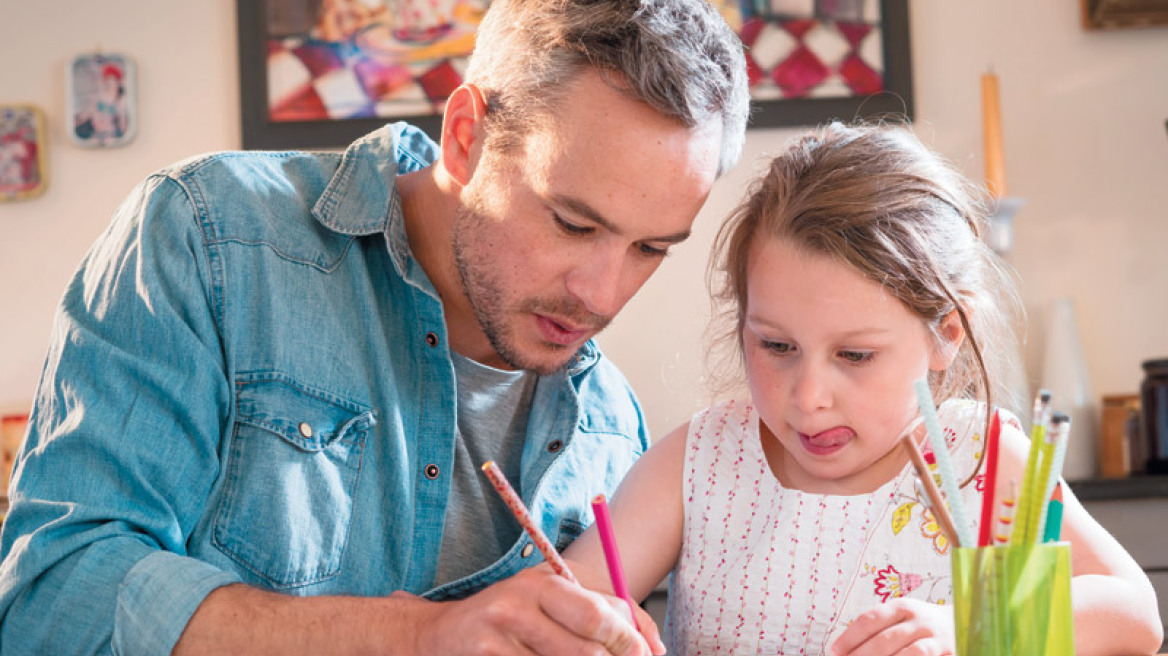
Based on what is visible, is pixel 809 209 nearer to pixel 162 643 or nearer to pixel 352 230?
pixel 352 230

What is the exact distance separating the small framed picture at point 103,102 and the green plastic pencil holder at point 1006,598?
2.56m

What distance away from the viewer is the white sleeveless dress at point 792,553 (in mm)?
1155

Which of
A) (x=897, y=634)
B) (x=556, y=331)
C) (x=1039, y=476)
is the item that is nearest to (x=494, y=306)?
(x=556, y=331)

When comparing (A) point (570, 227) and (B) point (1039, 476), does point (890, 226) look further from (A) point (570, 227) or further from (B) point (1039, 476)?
(B) point (1039, 476)

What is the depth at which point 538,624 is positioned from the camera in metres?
0.84

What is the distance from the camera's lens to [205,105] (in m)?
2.81

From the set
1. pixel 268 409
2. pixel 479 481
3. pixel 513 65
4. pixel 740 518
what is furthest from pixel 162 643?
pixel 513 65

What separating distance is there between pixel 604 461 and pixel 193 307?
21.9 inches

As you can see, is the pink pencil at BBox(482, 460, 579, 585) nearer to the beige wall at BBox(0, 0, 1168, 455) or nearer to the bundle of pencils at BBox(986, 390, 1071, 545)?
the bundle of pencils at BBox(986, 390, 1071, 545)

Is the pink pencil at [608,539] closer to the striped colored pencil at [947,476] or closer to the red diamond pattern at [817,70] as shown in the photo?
the striped colored pencil at [947,476]

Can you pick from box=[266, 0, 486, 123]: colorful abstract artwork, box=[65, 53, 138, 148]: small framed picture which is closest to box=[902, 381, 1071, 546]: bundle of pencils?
box=[266, 0, 486, 123]: colorful abstract artwork

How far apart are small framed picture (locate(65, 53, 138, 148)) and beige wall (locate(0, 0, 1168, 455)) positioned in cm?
2

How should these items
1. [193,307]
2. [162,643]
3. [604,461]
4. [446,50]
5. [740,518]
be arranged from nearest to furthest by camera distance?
[162,643]
[193,307]
[740,518]
[604,461]
[446,50]

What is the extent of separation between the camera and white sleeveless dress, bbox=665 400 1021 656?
1155 millimetres
